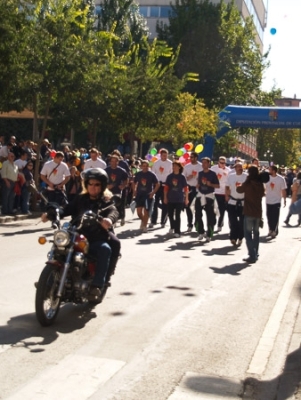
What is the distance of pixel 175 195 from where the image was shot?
18.2m

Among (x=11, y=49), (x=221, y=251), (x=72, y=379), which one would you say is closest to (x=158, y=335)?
(x=72, y=379)

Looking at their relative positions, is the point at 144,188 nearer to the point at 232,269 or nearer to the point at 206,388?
the point at 232,269

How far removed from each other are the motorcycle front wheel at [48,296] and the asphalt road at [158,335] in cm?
12

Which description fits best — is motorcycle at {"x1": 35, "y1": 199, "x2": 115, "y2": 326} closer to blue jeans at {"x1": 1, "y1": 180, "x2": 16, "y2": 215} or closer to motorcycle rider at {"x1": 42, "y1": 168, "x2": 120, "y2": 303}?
motorcycle rider at {"x1": 42, "y1": 168, "x2": 120, "y2": 303}

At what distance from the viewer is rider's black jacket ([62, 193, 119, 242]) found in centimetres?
851

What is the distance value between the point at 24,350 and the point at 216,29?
53422 millimetres

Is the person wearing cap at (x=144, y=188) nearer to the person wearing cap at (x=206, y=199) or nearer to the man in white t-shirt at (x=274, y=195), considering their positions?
the person wearing cap at (x=206, y=199)

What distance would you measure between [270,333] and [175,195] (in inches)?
395

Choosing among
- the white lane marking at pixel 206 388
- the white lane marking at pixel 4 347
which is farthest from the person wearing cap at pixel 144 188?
the white lane marking at pixel 206 388

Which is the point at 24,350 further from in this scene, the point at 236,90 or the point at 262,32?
the point at 262,32

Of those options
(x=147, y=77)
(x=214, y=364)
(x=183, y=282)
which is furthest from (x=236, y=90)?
(x=214, y=364)

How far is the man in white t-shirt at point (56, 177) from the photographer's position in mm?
18453

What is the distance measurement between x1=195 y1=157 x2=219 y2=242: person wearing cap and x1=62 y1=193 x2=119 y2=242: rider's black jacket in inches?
360

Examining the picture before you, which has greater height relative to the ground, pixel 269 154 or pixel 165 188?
pixel 269 154
